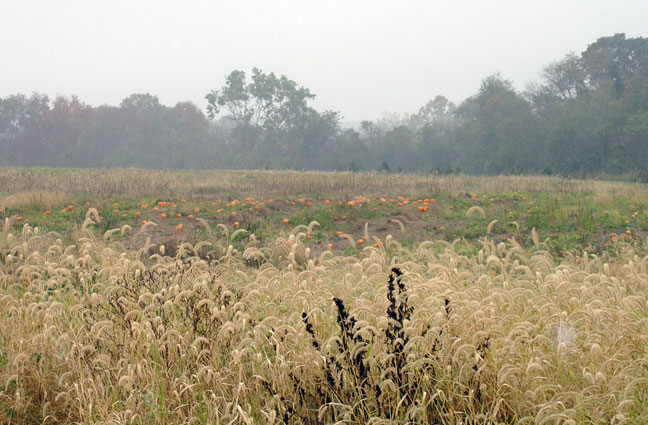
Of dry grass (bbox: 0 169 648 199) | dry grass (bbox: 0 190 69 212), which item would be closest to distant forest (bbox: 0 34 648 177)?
dry grass (bbox: 0 169 648 199)

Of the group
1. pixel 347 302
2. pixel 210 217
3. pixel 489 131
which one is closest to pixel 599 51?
pixel 489 131

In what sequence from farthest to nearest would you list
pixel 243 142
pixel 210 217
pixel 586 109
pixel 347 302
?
pixel 243 142
pixel 586 109
pixel 210 217
pixel 347 302

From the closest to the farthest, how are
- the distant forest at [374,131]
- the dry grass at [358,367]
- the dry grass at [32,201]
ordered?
the dry grass at [358,367], the dry grass at [32,201], the distant forest at [374,131]

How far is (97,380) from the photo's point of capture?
335 centimetres

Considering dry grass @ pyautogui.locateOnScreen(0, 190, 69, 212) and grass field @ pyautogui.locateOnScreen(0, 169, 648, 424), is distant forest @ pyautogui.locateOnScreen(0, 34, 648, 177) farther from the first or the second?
grass field @ pyautogui.locateOnScreen(0, 169, 648, 424)

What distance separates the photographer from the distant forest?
37062 mm

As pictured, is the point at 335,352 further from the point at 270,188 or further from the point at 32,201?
the point at 270,188

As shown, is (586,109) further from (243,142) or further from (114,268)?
(114,268)

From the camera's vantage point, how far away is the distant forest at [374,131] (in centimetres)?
3706

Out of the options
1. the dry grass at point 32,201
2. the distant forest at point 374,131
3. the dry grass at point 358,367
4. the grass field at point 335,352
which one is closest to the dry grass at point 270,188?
the dry grass at point 32,201

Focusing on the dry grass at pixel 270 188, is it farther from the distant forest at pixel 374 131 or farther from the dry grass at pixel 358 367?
the distant forest at pixel 374 131

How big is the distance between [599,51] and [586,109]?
6.60 metres

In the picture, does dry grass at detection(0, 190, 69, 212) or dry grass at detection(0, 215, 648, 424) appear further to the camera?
dry grass at detection(0, 190, 69, 212)

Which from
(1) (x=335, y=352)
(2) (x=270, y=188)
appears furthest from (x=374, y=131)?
(1) (x=335, y=352)
